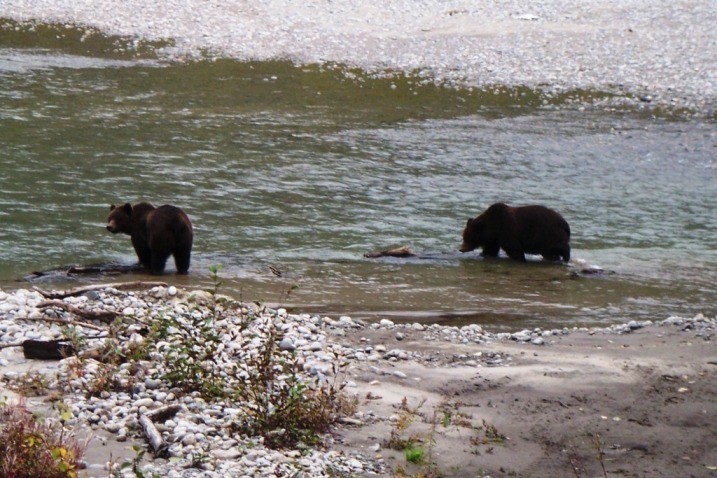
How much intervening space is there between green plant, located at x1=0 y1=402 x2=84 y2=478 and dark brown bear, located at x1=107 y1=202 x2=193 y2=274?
20.5 ft

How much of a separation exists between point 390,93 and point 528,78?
3592 millimetres

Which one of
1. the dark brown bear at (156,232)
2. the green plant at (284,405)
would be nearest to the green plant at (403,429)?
the green plant at (284,405)

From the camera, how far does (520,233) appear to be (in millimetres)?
14148

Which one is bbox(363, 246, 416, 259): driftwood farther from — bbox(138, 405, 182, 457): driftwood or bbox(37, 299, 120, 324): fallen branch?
bbox(138, 405, 182, 457): driftwood

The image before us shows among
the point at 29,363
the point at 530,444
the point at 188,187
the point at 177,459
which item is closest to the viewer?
the point at 177,459

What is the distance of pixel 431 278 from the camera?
42.3 feet

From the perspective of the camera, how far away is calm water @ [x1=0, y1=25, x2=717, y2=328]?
12383 millimetres

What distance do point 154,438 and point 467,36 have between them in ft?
77.3

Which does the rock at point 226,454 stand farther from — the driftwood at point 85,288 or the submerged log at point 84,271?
the submerged log at point 84,271

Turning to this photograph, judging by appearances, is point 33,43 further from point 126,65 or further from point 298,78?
point 298,78

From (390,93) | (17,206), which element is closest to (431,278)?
(17,206)

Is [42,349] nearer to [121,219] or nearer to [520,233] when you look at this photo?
[121,219]

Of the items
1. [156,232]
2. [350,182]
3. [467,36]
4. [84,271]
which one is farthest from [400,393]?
[467,36]

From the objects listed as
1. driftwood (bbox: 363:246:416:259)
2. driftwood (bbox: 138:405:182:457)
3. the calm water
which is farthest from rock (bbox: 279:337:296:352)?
driftwood (bbox: 363:246:416:259)
